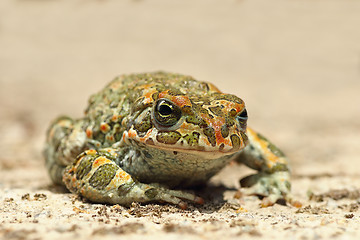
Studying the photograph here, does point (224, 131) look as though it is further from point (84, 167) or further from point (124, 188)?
point (84, 167)

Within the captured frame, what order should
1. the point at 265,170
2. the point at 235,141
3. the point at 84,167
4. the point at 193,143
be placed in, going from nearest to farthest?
the point at 193,143
the point at 235,141
the point at 84,167
the point at 265,170

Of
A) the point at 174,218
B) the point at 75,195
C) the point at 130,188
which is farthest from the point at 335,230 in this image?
the point at 75,195

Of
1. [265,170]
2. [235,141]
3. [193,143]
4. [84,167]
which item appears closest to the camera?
[193,143]

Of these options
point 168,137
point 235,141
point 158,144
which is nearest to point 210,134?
point 235,141

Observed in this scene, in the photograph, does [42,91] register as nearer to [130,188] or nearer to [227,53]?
[227,53]

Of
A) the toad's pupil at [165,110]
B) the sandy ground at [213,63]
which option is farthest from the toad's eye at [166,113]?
the sandy ground at [213,63]

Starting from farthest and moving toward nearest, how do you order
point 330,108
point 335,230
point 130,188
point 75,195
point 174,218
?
point 330,108, point 75,195, point 130,188, point 174,218, point 335,230

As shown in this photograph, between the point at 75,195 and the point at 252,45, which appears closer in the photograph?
the point at 75,195
